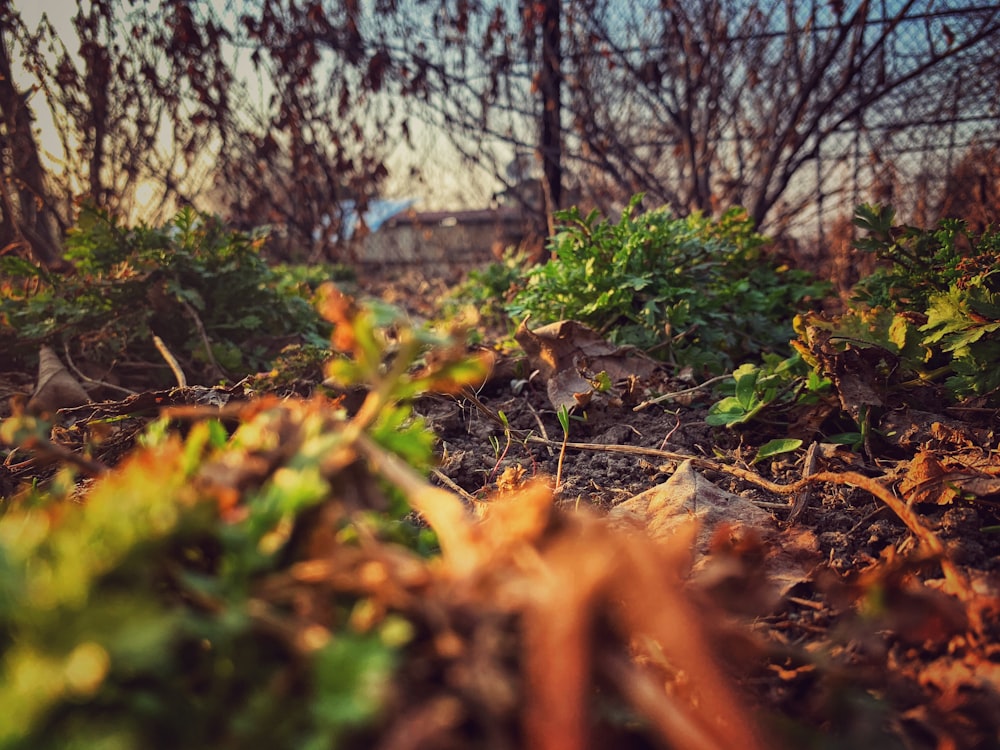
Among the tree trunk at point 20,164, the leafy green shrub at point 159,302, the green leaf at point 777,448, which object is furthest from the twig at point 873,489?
the tree trunk at point 20,164

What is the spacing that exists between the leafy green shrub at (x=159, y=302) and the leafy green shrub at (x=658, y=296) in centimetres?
133

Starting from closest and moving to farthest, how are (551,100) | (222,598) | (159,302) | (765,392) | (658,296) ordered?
(222,598)
(765,392)
(658,296)
(159,302)
(551,100)

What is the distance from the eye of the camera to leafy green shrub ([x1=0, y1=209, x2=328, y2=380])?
3.00m

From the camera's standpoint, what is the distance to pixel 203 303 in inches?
126

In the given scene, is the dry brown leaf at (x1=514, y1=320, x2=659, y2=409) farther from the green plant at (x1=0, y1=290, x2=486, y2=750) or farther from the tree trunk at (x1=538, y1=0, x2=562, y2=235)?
the tree trunk at (x1=538, y1=0, x2=562, y2=235)

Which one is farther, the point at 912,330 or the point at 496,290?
the point at 496,290

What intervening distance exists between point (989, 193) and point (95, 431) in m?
7.49

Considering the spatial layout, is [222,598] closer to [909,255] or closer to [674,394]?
[674,394]

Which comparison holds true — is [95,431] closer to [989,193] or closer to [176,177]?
[176,177]

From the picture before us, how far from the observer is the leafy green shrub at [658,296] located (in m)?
2.71

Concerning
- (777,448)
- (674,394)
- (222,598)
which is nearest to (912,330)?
(777,448)

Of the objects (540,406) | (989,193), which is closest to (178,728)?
(540,406)

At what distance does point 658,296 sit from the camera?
2779 mm

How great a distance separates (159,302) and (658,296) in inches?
88.1
